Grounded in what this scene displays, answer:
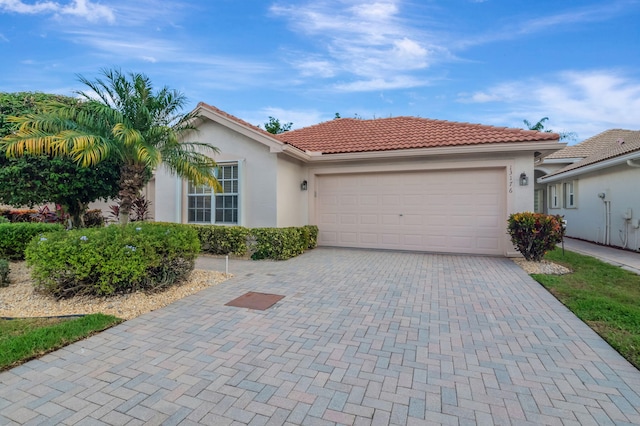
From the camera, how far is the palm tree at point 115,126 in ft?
19.0

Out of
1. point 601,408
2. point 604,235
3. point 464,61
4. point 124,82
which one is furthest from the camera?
point 464,61

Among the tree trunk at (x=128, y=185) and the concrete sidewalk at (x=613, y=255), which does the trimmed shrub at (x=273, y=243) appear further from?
the concrete sidewalk at (x=613, y=255)

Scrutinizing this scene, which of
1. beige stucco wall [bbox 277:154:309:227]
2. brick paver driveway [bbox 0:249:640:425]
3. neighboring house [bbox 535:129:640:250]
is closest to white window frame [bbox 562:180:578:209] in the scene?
neighboring house [bbox 535:129:640:250]

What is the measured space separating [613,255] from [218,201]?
1254cm

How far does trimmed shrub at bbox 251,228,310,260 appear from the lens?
885cm

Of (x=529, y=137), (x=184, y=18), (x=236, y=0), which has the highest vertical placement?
(x=236, y=0)

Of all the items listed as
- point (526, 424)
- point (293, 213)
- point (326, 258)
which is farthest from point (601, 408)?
point (293, 213)

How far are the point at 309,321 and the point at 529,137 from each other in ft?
27.2

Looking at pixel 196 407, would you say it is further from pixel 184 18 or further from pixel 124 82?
pixel 184 18

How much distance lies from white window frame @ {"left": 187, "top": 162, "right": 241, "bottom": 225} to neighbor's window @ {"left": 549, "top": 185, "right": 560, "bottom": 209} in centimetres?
1726

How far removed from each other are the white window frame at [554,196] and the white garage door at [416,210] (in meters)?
10.9

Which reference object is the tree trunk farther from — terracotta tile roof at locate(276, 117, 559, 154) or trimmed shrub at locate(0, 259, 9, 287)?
terracotta tile roof at locate(276, 117, 559, 154)

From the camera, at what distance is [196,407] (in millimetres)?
2506

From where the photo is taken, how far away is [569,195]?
Answer: 15.7m
